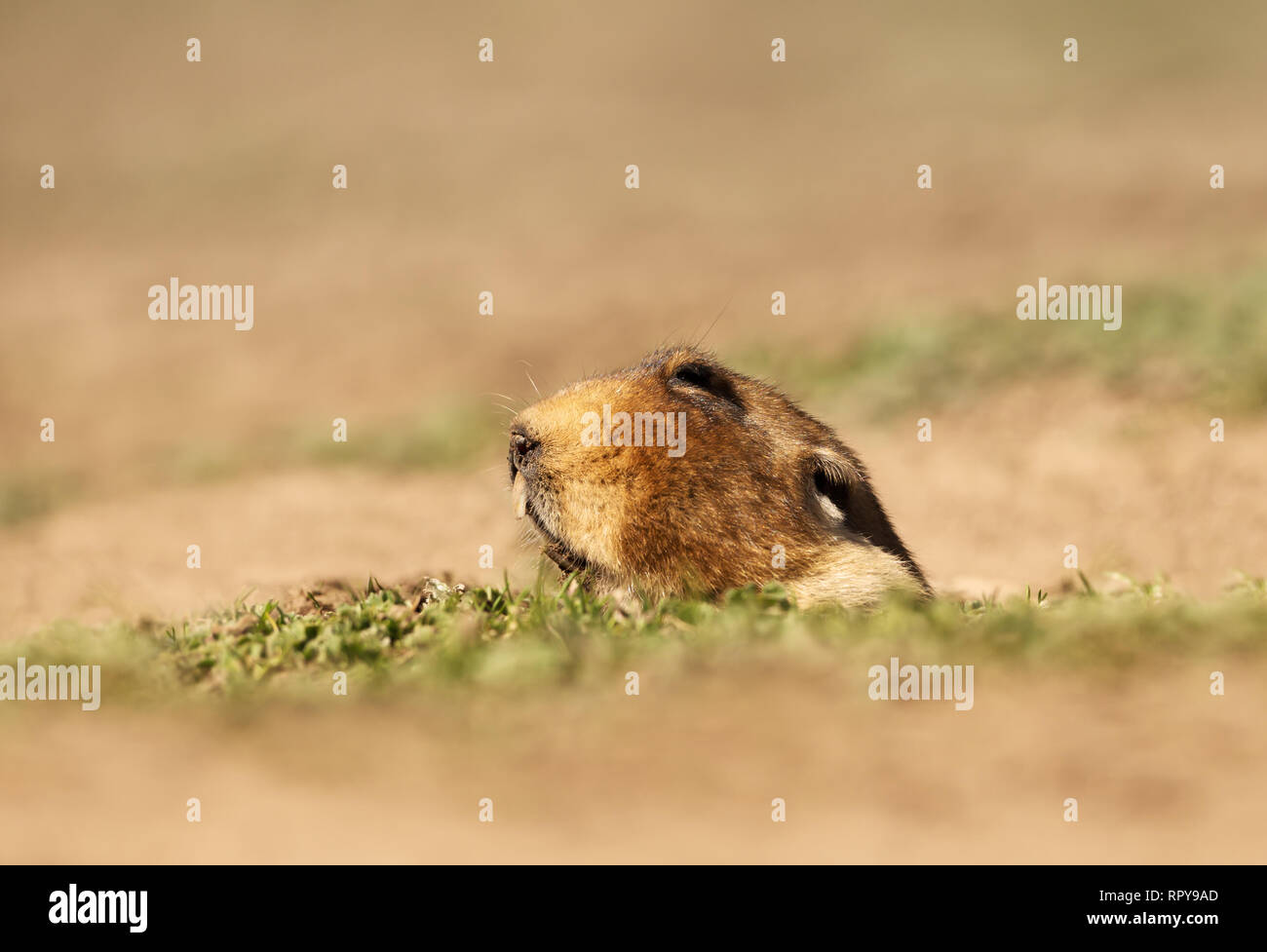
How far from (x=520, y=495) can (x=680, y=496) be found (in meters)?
0.66

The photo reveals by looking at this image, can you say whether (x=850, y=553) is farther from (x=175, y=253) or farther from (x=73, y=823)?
(x=175, y=253)

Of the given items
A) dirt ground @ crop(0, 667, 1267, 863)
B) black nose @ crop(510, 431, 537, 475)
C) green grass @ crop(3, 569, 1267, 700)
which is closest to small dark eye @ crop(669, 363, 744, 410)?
black nose @ crop(510, 431, 537, 475)

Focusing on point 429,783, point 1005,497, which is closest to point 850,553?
point 429,783

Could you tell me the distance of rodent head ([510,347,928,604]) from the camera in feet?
16.5

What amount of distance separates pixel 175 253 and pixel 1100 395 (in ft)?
55.4

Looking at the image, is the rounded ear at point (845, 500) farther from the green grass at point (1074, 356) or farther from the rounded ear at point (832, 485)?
the green grass at point (1074, 356)

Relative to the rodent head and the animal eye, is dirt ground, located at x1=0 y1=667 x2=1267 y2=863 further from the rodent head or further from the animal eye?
the animal eye

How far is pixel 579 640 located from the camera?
4.52 metres

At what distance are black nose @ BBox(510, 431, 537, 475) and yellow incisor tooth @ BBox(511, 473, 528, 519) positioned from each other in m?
0.05

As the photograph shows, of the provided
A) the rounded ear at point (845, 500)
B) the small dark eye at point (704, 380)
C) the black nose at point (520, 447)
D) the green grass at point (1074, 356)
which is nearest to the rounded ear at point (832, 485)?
the rounded ear at point (845, 500)

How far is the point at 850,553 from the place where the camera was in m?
5.33

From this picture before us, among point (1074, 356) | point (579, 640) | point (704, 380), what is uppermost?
point (1074, 356)

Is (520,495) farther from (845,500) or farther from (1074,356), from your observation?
(1074,356)

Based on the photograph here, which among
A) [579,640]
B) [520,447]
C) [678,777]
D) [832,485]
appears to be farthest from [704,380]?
[678,777]
